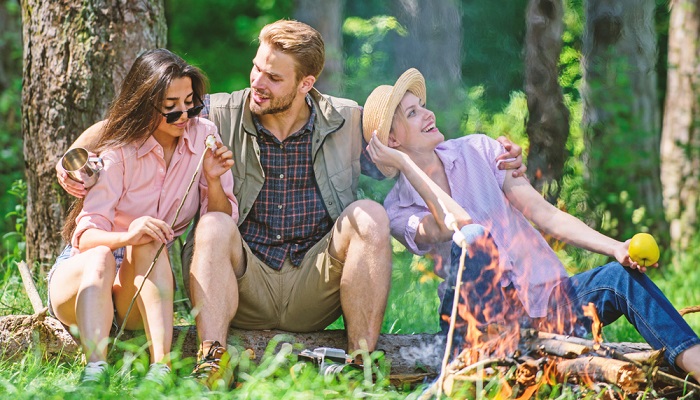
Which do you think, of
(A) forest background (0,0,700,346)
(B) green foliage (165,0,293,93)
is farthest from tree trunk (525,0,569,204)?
(B) green foliage (165,0,293,93)

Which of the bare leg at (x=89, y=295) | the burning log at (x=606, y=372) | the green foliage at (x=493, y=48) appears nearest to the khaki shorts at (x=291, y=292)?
the bare leg at (x=89, y=295)

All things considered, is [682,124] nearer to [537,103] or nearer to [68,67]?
[537,103]

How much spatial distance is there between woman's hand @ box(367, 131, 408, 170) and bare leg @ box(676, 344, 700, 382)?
148cm

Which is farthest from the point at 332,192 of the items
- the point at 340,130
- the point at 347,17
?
the point at 347,17

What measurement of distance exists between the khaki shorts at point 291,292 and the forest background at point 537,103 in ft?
3.24

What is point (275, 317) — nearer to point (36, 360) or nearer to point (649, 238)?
point (36, 360)

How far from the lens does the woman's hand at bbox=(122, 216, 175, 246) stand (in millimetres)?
4086

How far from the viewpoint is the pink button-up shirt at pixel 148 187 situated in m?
4.26

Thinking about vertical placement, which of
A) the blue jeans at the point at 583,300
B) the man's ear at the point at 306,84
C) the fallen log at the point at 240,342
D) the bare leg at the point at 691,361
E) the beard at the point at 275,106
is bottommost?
the fallen log at the point at 240,342

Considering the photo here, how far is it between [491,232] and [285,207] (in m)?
0.99

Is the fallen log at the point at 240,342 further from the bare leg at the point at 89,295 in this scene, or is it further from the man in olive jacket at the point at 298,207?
the bare leg at the point at 89,295

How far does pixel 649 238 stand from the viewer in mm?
4199

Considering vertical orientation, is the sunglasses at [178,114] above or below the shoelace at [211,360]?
above

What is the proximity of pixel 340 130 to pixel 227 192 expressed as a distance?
2.23 feet
